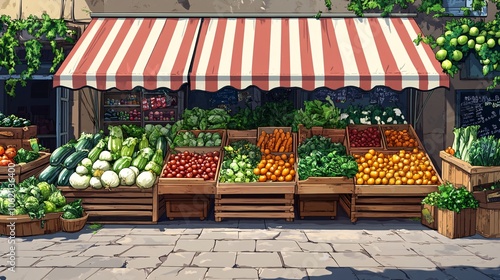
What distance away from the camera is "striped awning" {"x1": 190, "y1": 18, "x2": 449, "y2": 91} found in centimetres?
895

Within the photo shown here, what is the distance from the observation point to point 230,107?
12102mm

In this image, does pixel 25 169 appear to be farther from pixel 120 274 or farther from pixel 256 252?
pixel 256 252

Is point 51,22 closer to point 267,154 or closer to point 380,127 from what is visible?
point 267,154

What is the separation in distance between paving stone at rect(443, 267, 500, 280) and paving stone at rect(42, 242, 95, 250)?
17.8 feet

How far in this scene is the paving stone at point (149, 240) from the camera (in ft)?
26.0

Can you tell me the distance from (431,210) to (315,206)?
217cm

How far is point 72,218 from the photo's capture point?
860 centimetres

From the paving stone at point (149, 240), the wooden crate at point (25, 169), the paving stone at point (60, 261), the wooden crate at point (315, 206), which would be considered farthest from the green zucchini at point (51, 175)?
the wooden crate at point (315, 206)

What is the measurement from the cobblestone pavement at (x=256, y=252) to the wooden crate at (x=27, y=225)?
0.57 ft

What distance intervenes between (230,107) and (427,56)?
4.87 metres

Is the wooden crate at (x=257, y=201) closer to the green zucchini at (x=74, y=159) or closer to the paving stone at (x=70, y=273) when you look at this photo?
the green zucchini at (x=74, y=159)

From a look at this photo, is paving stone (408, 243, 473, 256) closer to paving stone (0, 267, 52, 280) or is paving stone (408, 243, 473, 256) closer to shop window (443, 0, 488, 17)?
paving stone (0, 267, 52, 280)

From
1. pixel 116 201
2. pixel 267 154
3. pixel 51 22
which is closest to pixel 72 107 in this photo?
pixel 51 22

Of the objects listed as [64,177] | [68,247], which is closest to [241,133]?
[64,177]
